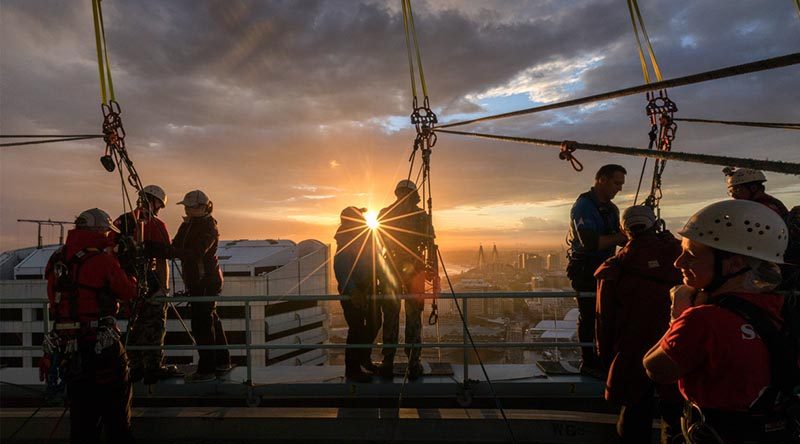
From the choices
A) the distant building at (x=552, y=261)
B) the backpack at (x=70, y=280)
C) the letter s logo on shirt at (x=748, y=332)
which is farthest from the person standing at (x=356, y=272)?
the distant building at (x=552, y=261)

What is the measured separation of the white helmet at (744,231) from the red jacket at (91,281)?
3.89m

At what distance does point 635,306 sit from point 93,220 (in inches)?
166

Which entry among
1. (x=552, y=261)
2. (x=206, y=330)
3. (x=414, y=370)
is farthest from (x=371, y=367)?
(x=552, y=261)

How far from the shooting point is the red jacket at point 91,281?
348 centimetres

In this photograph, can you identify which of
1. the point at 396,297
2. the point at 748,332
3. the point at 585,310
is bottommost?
the point at 585,310

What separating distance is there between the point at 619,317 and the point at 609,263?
370 millimetres

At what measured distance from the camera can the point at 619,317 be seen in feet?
9.89

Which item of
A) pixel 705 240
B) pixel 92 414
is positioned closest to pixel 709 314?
pixel 705 240

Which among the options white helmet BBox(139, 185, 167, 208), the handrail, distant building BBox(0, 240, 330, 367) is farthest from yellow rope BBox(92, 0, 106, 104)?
distant building BBox(0, 240, 330, 367)

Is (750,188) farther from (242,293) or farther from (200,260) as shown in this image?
(242,293)

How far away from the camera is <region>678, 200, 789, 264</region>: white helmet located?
1736mm

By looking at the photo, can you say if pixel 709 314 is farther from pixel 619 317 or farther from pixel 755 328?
pixel 619 317

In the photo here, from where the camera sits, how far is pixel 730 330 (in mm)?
1649

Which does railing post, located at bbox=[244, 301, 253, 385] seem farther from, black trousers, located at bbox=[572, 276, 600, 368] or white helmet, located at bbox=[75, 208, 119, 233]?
black trousers, located at bbox=[572, 276, 600, 368]
